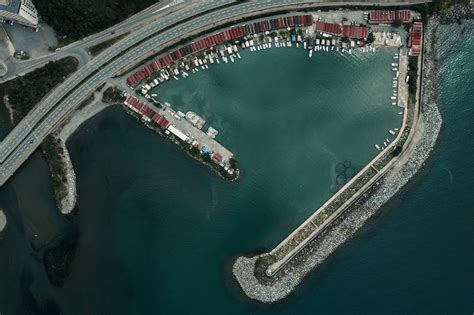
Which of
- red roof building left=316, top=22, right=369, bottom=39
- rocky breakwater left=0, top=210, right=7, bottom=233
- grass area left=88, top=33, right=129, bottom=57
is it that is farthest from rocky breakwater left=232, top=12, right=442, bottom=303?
grass area left=88, top=33, right=129, bottom=57

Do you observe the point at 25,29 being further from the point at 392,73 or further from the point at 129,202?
the point at 392,73

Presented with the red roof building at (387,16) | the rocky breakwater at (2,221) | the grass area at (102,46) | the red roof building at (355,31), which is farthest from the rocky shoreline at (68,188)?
the red roof building at (387,16)

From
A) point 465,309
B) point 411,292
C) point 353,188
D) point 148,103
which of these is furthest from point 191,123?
point 465,309

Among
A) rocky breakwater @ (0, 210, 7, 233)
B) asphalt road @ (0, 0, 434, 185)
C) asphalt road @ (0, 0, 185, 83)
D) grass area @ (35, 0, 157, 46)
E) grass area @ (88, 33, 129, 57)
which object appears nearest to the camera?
grass area @ (35, 0, 157, 46)

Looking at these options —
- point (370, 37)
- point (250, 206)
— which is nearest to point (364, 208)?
point (250, 206)

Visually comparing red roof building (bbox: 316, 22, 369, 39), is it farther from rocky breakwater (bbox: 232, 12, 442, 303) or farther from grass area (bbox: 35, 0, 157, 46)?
grass area (bbox: 35, 0, 157, 46)

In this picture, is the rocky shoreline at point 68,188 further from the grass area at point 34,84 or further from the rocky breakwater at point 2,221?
the rocky breakwater at point 2,221

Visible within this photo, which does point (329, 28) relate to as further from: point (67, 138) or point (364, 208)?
point (67, 138)
